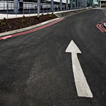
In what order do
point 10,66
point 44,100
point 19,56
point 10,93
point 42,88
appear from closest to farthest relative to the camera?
1. point 44,100
2. point 10,93
3. point 42,88
4. point 10,66
5. point 19,56

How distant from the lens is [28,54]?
5316mm

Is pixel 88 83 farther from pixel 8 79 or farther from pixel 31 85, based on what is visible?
pixel 8 79

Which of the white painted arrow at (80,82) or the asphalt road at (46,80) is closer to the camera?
the asphalt road at (46,80)

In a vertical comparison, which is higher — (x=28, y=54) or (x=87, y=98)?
(x=28, y=54)

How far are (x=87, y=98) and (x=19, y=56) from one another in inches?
134

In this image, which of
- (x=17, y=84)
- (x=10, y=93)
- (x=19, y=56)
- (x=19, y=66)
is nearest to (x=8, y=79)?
(x=17, y=84)

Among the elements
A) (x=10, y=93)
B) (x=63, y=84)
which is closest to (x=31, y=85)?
(x=10, y=93)

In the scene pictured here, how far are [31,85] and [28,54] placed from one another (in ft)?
8.16

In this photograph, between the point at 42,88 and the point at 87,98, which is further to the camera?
the point at 42,88

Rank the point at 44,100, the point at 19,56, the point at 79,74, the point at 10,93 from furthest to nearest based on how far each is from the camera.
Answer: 1. the point at 19,56
2. the point at 79,74
3. the point at 10,93
4. the point at 44,100

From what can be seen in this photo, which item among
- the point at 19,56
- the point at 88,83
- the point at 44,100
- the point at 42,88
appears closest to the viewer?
the point at 44,100

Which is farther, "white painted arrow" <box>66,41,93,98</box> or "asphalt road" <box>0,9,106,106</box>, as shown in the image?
"white painted arrow" <box>66,41,93,98</box>

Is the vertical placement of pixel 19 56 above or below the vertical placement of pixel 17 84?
above

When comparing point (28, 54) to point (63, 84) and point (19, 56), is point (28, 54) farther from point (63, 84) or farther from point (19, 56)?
point (63, 84)
